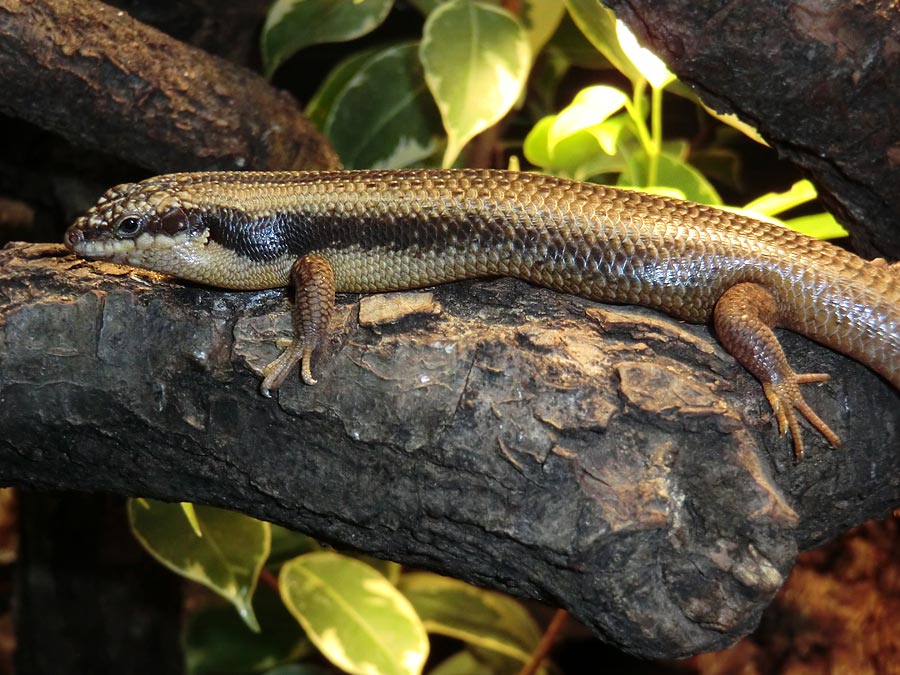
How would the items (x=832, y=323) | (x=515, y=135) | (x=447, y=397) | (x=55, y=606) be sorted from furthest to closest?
(x=515, y=135), (x=55, y=606), (x=832, y=323), (x=447, y=397)

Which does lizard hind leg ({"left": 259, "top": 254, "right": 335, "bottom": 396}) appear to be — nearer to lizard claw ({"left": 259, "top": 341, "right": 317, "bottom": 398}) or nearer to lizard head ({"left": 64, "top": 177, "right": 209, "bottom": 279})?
lizard claw ({"left": 259, "top": 341, "right": 317, "bottom": 398})

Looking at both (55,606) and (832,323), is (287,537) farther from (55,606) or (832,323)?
(832,323)

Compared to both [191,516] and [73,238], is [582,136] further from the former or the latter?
[191,516]

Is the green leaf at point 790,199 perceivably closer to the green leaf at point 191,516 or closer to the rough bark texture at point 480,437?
the rough bark texture at point 480,437

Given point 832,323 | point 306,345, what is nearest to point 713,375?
point 832,323

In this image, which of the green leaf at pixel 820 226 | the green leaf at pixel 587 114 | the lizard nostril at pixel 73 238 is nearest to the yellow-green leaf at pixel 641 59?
the green leaf at pixel 587 114

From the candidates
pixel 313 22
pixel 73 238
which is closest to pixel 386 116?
pixel 313 22
